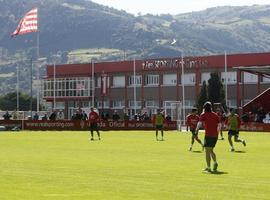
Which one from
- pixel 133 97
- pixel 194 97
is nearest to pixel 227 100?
pixel 194 97

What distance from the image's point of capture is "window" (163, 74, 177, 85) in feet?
370

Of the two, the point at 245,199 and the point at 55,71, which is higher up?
the point at 55,71

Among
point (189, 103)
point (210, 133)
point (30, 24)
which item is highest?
point (30, 24)

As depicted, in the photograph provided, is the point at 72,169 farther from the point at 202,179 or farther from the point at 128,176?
the point at 202,179

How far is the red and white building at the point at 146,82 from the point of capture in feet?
339

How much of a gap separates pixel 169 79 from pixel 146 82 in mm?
4357

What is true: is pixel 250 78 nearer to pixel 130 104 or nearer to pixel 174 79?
pixel 174 79

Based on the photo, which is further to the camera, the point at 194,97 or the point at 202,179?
the point at 194,97

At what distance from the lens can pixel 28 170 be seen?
883 inches

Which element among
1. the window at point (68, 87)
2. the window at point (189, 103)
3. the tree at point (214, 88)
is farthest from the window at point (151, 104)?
the tree at point (214, 88)

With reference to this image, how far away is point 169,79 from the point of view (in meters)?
113

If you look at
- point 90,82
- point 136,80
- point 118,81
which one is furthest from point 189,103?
point 90,82

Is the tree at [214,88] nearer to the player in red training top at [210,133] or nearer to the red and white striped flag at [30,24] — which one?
the red and white striped flag at [30,24]

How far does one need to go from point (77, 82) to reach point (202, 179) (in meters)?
102
